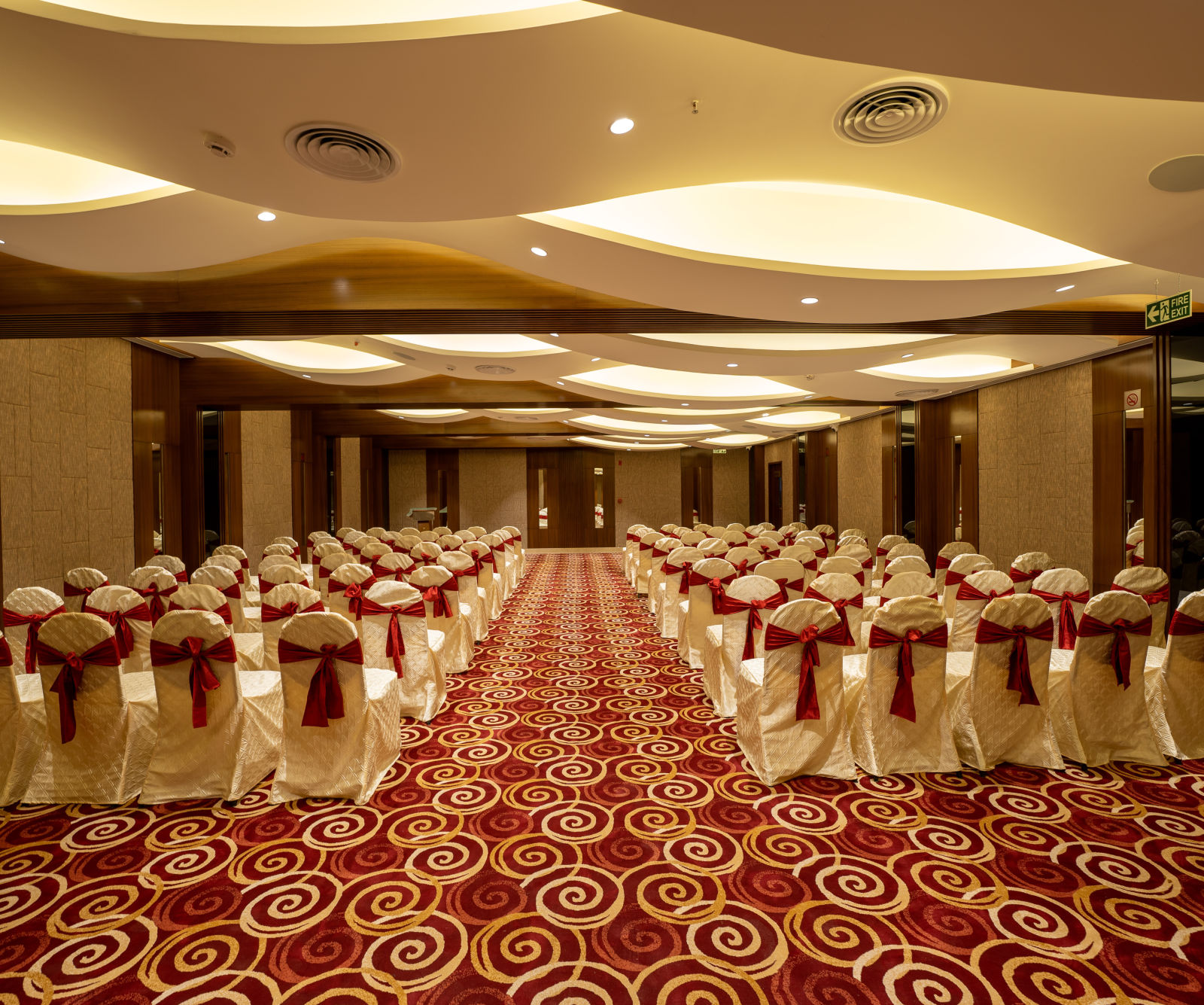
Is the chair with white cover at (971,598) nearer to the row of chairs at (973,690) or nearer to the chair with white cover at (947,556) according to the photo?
the row of chairs at (973,690)

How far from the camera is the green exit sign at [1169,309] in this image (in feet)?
14.5

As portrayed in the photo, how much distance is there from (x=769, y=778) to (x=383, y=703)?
7.14ft

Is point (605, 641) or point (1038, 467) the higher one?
point (1038, 467)

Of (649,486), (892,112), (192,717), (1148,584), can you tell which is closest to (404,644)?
(192,717)

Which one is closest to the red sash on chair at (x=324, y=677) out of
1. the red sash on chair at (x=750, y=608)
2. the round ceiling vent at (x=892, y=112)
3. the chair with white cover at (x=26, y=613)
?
the chair with white cover at (x=26, y=613)

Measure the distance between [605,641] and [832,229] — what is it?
14.7 feet

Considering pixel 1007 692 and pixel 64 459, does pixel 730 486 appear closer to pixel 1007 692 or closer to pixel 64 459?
pixel 64 459

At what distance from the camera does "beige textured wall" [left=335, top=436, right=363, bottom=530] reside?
15871mm

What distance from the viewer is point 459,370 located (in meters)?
8.23

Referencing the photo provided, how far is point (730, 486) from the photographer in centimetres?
2086

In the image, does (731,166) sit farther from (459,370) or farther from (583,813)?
(459,370)

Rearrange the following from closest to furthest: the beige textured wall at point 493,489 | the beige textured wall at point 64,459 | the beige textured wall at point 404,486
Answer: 1. the beige textured wall at point 64,459
2. the beige textured wall at point 493,489
3. the beige textured wall at point 404,486

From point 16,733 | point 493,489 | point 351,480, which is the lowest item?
point 16,733

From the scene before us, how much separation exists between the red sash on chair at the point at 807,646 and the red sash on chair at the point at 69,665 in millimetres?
3305
